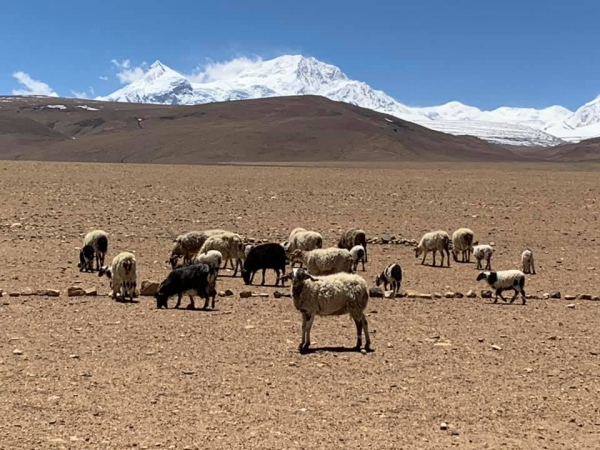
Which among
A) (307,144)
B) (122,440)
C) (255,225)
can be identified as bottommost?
(122,440)

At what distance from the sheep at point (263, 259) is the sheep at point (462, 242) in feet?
24.9

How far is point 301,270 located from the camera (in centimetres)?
1132

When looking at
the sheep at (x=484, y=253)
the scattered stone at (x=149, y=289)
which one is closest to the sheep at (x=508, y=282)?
the sheep at (x=484, y=253)

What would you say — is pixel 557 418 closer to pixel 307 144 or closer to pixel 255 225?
pixel 255 225

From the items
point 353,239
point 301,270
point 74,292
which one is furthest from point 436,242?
point 301,270

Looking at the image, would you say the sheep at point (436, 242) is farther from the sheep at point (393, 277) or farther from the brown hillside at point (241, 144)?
the brown hillside at point (241, 144)

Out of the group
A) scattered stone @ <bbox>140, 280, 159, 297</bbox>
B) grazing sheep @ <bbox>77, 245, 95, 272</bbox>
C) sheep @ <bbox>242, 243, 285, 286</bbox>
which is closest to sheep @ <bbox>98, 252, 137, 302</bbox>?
scattered stone @ <bbox>140, 280, 159, 297</bbox>

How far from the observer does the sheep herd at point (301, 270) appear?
37.2ft

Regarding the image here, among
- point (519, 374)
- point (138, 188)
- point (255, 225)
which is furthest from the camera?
point (138, 188)

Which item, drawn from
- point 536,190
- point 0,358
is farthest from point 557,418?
point 536,190

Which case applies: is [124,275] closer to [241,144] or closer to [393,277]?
[393,277]

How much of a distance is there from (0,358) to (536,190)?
36.9 m

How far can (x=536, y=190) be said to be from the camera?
1661 inches

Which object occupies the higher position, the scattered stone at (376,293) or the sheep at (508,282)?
the sheep at (508,282)
